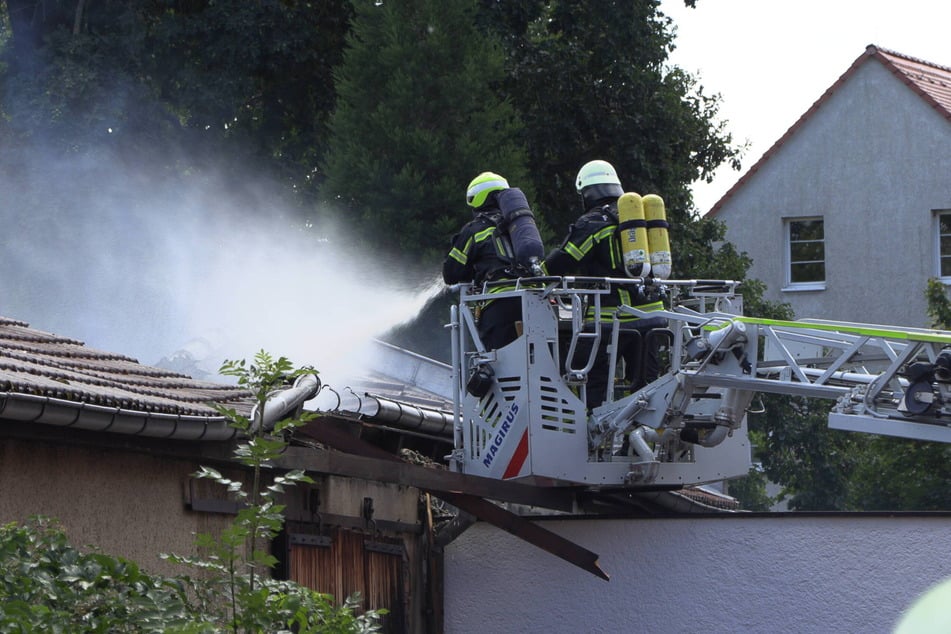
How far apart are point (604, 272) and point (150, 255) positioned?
13.5 meters

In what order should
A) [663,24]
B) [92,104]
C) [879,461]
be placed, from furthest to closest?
[663,24] → [92,104] → [879,461]

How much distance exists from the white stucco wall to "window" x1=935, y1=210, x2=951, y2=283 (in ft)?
61.0

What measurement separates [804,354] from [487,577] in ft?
10.7

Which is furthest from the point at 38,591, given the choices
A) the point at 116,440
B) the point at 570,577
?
the point at 570,577

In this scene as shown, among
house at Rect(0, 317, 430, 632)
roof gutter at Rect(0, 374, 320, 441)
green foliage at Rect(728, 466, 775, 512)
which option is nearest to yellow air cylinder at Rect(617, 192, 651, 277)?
house at Rect(0, 317, 430, 632)

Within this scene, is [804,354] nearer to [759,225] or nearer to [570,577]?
[570,577]

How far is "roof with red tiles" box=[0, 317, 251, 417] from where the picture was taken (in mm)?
6684

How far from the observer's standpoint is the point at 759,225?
95.3ft

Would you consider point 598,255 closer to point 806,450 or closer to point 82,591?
point 82,591

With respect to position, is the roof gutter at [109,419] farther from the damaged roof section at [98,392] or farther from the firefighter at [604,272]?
the firefighter at [604,272]

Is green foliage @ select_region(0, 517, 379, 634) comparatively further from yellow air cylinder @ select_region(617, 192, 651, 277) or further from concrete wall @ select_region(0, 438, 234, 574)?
yellow air cylinder @ select_region(617, 192, 651, 277)

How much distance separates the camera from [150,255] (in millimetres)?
22453

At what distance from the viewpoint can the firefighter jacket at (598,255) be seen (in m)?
9.88

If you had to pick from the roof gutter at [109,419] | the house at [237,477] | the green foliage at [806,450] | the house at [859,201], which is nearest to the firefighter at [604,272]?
the house at [237,477]
